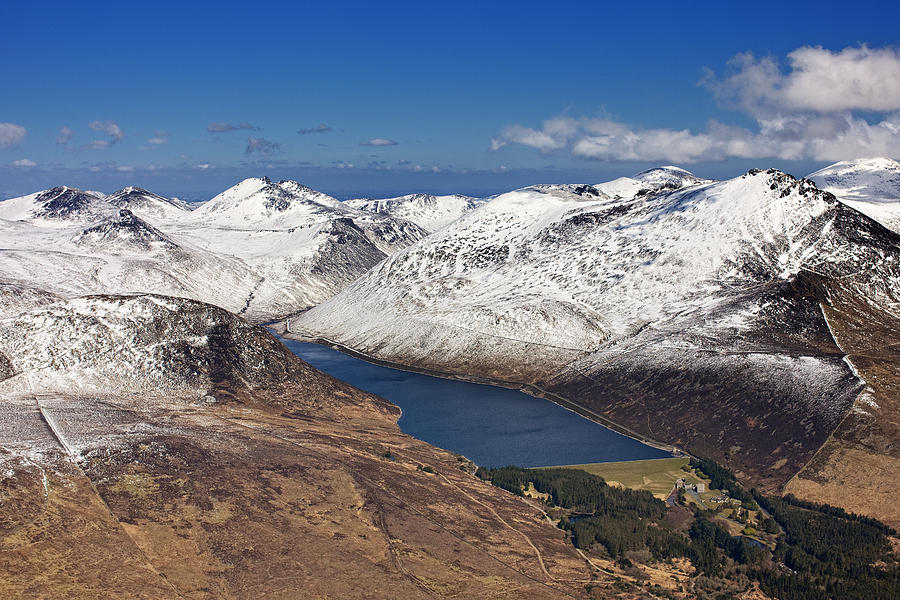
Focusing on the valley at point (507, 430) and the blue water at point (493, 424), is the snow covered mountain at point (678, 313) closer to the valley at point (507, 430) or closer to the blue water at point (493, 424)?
the valley at point (507, 430)

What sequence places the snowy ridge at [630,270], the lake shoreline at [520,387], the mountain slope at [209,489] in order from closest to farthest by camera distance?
the mountain slope at [209,489]
the lake shoreline at [520,387]
the snowy ridge at [630,270]

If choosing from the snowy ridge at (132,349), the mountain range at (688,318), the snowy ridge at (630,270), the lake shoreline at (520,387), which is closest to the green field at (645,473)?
the lake shoreline at (520,387)

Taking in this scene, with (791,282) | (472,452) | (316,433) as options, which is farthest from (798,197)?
(316,433)

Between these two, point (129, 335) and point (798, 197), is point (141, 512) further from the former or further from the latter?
point (798, 197)

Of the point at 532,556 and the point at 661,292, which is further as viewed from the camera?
the point at 661,292

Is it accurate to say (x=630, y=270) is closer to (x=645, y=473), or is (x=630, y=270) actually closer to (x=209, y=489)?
(x=645, y=473)

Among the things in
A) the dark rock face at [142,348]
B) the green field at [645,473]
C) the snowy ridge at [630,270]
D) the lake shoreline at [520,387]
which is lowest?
the green field at [645,473]
